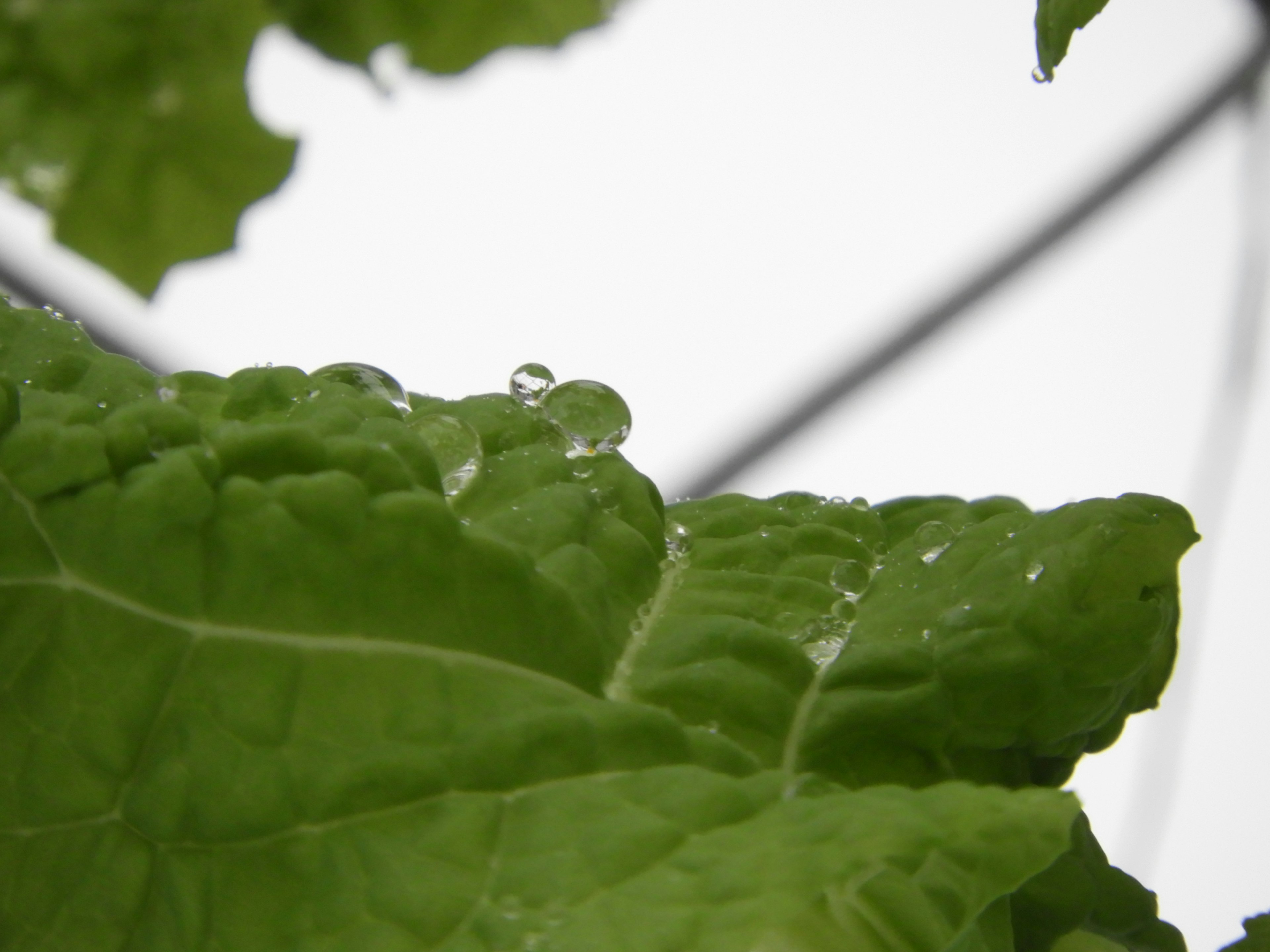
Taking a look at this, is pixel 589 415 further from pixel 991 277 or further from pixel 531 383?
pixel 991 277

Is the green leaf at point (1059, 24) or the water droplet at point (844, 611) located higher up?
the green leaf at point (1059, 24)

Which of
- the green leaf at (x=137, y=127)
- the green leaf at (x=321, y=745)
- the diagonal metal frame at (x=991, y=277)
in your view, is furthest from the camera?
the diagonal metal frame at (x=991, y=277)

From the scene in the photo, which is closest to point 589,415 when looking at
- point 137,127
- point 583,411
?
point 583,411

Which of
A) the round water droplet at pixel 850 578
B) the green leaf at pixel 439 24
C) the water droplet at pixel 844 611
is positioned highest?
the green leaf at pixel 439 24

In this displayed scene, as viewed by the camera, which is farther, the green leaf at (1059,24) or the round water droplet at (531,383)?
the round water droplet at (531,383)

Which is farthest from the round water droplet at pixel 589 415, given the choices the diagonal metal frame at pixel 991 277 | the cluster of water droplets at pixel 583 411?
the diagonal metal frame at pixel 991 277

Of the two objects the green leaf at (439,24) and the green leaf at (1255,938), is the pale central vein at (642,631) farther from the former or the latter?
the green leaf at (439,24)

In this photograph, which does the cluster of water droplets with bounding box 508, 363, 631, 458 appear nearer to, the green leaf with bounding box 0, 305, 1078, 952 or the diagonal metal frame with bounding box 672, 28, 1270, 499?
the green leaf with bounding box 0, 305, 1078, 952
